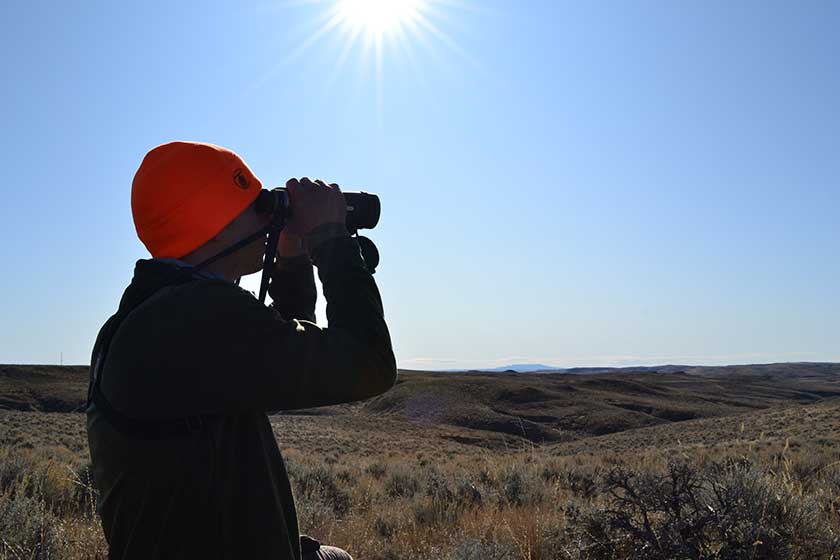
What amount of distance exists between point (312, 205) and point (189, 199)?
34 cm

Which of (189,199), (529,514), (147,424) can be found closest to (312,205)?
(189,199)

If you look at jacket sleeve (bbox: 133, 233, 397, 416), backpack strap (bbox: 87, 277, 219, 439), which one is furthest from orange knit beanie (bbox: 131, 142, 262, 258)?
backpack strap (bbox: 87, 277, 219, 439)

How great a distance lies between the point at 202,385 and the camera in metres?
1.52

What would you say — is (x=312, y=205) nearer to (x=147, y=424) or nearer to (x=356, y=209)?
(x=356, y=209)

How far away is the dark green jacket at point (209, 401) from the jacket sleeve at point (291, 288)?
0.69 m

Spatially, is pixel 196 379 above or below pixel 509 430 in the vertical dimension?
above

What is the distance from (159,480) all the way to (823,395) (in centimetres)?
8661

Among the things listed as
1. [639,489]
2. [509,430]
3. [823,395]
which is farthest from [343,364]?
[823,395]

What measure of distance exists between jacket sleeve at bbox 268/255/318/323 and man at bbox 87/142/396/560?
574 millimetres

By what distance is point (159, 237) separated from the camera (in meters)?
1.82

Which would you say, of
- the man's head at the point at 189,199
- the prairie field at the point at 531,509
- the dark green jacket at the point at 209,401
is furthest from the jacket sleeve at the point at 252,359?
the prairie field at the point at 531,509

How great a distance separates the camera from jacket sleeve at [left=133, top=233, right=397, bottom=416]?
4.99 feet

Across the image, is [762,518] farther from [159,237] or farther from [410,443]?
[410,443]

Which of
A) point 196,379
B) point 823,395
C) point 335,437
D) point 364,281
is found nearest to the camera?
point 196,379
